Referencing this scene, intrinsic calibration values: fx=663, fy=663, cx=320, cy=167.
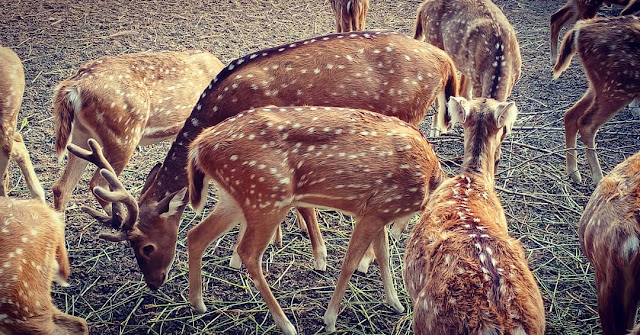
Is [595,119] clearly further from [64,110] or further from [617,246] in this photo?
[64,110]

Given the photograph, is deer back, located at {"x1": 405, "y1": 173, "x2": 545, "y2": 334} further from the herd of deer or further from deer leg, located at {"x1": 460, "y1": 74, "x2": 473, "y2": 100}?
deer leg, located at {"x1": 460, "y1": 74, "x2": 473, "y2": 100}

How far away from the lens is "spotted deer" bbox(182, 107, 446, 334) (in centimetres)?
362

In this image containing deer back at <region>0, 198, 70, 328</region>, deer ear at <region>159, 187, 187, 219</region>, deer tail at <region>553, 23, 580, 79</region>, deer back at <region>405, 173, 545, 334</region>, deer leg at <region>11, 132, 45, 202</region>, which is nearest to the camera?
deer back at <region>405, 173, 545, 334</region>

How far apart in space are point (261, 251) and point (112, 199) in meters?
0.95

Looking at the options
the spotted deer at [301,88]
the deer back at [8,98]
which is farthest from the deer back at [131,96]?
the spotted deer at [301,88]

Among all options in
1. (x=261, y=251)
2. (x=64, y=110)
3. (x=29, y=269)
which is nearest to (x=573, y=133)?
(x=261, y=251)

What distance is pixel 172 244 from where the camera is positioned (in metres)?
4.30

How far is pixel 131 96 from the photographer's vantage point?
479 cm

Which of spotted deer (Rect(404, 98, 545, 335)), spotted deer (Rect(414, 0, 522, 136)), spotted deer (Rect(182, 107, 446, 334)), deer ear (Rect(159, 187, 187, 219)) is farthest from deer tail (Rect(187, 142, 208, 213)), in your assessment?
spotted deer (Rect(414, 0, 522, 136))

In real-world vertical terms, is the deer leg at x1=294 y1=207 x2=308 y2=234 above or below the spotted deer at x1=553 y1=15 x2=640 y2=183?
below

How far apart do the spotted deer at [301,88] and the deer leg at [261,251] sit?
24.0 inches

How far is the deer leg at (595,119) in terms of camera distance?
195 inches

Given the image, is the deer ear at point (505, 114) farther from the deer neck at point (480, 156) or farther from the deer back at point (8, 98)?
the deer back at point (8, 98)

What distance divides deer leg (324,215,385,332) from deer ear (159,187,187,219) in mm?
1132
